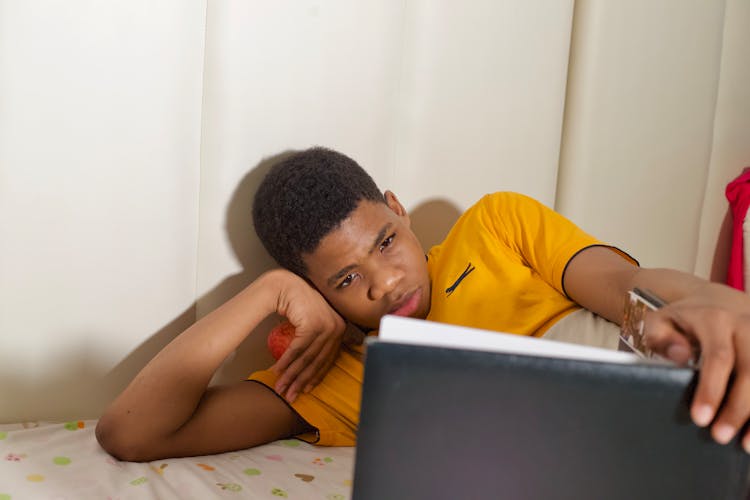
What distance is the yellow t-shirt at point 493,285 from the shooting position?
966 mm

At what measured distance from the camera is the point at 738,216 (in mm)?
1324

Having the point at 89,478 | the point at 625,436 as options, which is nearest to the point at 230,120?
the point at 89,478

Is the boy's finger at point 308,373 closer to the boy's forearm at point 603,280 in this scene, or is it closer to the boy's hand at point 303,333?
the boy's hand at point 303,333

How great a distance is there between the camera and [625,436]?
411 millimetres

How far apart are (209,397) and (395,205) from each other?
0.41 metres

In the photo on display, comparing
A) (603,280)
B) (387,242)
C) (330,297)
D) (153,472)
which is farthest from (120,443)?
(603,280)

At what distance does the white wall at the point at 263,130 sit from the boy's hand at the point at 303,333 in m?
→ 0.13

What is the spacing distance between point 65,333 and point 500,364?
0.84 m

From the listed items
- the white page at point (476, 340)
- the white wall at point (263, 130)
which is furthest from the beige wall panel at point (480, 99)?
the white page at point (476, 340)

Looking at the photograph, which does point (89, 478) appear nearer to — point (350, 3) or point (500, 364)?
point (500, 364)

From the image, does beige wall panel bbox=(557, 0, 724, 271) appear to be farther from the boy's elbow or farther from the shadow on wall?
the boy's elbow

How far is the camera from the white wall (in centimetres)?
102

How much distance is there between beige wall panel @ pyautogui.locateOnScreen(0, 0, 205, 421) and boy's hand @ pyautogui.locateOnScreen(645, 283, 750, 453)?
2.64ft

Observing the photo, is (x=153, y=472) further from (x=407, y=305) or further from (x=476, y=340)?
(x=476, y=340)
